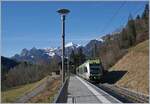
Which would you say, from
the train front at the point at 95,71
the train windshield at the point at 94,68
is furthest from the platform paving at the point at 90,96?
the train windshield at the point at 94,68

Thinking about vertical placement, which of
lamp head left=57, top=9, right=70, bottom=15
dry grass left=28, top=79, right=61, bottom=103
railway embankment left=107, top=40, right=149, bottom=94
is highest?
lamp head left=57, top=9, right=70, bottom=15

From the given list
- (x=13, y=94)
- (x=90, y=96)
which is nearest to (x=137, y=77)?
(x=90, y=96)

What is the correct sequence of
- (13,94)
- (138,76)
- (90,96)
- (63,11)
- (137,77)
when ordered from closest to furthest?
(90,96), (63,11), (137,77), (138,76), (13,94)

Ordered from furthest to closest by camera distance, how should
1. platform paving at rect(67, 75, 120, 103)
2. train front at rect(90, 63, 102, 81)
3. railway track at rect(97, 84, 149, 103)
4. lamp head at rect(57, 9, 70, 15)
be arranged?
train front at rect(90, 63, 102, 81), lamp head at rect(57, 9, 70, 15), railway track at rect(97, 84, 149, 103), platform paving at rect(67, 75, 120, 103)

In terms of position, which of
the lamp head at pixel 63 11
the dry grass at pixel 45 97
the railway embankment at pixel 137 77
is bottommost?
the dry grass at pixel 45 97

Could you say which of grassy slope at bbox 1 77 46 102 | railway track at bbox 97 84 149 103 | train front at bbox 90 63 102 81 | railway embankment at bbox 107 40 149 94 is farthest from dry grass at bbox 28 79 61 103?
train front at bbox 90 63 102 81

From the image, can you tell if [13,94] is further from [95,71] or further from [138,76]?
[138,76]

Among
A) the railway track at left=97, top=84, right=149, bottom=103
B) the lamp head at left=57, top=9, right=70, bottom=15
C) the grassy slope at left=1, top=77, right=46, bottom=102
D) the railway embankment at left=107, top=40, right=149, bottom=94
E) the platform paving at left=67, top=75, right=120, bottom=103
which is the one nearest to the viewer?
the platform paving at left=67, top=75, right=120, bottom=103

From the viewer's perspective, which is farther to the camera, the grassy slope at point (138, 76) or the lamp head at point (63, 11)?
the grassy slope at point (138, 76)

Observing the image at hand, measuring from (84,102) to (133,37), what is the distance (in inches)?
4646

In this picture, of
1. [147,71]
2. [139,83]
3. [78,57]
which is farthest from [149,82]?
[78,57]

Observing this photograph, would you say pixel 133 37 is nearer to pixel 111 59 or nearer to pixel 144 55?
pixel 111 59

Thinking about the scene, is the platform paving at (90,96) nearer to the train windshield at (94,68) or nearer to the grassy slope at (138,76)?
the grassy slope at (138,76)

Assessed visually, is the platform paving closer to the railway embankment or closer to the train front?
the railway embankment
